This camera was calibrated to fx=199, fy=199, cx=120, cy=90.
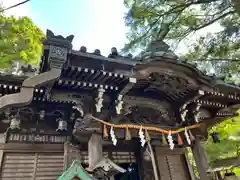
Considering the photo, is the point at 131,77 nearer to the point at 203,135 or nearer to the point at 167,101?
the point at 167,101

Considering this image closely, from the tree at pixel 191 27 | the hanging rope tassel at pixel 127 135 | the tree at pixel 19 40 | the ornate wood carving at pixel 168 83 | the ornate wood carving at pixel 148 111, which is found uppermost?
the tree at pixel 19 40

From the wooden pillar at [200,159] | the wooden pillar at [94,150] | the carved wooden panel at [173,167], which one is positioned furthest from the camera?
the carved wooden panel at [173,167]

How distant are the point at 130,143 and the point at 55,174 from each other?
2.70 m

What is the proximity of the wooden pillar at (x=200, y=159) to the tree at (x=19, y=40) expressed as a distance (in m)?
10.1

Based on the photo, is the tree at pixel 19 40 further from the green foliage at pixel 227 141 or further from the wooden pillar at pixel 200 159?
the green foliage at pixel 227 141

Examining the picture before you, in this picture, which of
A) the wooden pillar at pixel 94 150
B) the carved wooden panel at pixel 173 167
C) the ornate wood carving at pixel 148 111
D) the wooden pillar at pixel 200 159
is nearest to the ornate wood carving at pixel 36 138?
the wooden pillar at pixel 94 150

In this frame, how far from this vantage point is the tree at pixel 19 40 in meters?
11.6

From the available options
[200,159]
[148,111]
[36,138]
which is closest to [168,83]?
[148,111]

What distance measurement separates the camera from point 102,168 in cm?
446

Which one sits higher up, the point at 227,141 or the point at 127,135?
the point at 227,141

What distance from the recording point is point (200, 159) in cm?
628

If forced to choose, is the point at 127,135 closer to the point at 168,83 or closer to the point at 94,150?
the point at 94,150

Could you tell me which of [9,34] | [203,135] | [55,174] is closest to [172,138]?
[203,135]

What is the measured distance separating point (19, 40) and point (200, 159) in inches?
517
